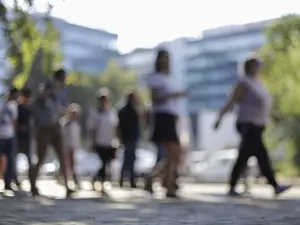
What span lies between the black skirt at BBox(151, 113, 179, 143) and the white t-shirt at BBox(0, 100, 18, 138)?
8.54 ft

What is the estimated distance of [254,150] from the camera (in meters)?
10.1

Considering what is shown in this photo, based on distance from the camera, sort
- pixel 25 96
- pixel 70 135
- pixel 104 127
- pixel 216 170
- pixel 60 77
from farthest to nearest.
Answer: pixel 216 170 → pixel 70 135 → pixel 104 127 → pixel 25 96 → pixel 60 77

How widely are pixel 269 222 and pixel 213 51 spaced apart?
127 meters

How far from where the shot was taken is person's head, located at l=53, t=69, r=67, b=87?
1101 centimetres

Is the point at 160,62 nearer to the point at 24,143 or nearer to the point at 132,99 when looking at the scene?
the point at 24,143

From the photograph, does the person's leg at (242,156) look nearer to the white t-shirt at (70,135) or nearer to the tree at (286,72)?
the white t-shirt at (70,135)

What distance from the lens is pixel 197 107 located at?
132 meters

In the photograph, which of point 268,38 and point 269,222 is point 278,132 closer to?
point 268,38

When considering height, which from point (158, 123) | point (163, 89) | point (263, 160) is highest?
point (163, 89)

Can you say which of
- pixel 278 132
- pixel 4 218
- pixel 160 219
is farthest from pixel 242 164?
pixel 278 132

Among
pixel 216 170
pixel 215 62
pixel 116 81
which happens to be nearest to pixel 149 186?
pixel 216 170

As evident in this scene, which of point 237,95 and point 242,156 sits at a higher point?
point 237,95

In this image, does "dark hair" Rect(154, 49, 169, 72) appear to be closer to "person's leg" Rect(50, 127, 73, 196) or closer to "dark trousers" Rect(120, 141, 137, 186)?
"person's leg" Rect(50, 127, 73, 196)

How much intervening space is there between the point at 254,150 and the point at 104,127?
13.3 ft
